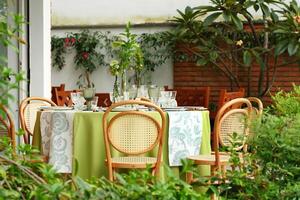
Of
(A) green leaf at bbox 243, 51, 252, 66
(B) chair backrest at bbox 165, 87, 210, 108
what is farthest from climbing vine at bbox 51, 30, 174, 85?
(B) chair backrest at bbox 165, 87, 210, 108

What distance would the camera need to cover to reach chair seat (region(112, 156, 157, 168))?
13.3ft

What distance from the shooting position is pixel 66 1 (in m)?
9.70

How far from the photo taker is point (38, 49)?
21.9 feet

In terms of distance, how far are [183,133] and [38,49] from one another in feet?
9.41

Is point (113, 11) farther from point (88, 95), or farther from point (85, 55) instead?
point (88, 95)

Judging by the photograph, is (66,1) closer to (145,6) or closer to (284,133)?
(145,6)

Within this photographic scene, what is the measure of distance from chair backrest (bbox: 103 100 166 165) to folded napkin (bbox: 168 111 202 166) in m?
0.21

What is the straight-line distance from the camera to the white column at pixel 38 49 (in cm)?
Result: 666

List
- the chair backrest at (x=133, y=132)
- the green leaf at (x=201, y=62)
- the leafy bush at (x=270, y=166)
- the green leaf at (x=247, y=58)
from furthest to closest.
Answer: the green leaf at (x=201, y=62) < the green leaf at (x=247, y=58) < the chair backrest at (x=133, y=132) < the leafy bush at (x=270, y=166)

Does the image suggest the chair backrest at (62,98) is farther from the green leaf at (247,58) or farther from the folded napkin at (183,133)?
the green leaf at (247,58)

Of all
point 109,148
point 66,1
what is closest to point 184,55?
point 66,1

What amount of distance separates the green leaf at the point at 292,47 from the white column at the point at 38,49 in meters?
3.37

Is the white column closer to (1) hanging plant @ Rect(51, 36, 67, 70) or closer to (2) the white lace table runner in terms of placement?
(2) the white lace table runner

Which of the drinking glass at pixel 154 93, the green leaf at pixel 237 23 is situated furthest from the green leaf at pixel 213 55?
the drinking glass at pixel 154 93
